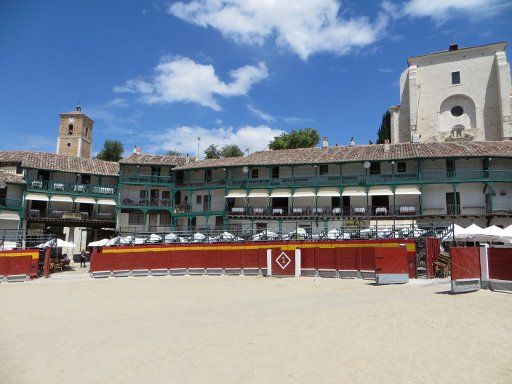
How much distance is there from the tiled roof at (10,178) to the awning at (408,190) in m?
33.6

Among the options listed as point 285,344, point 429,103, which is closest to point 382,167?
point 429,103

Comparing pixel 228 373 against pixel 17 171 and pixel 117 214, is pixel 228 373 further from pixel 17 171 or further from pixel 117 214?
pixel 17 171

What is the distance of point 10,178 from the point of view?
41469 mm

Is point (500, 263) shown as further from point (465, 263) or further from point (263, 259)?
point (263, 259)

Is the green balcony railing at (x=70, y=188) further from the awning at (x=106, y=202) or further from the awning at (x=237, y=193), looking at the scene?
the awning at (x=237, y=193)

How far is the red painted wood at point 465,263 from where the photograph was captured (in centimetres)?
1499

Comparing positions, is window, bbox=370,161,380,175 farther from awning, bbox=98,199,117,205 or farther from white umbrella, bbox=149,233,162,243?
awning, bbox=98,199,117,205

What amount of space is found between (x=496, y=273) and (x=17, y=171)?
142ft

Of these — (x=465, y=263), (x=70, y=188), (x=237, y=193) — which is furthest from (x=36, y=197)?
(x=465, y=263)

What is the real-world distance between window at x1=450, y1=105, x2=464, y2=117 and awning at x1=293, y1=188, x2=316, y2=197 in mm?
21062

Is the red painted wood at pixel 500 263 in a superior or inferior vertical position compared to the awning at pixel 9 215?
inferior

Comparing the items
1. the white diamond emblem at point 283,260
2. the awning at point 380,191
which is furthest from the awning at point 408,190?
the white diamond emblem at point 283,260

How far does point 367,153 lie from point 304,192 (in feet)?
21.3

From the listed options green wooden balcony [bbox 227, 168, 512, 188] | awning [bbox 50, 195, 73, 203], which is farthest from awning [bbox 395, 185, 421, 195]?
awning [bbox 50, 195, 73, 203]
